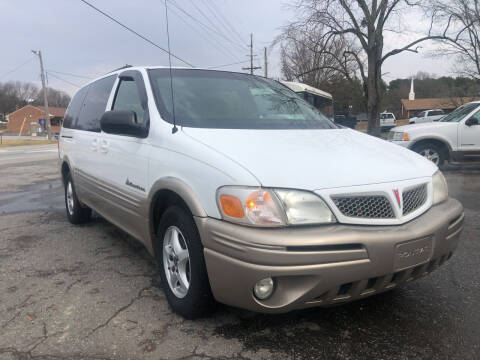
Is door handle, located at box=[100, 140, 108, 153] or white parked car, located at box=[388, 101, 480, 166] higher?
door handle, located at box=[100, 140, 108, 153]

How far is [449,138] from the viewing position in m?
9.07

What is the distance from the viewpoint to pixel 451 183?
25.8ft

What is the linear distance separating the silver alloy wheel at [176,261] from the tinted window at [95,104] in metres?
1.87

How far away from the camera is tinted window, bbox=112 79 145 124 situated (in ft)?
11.0

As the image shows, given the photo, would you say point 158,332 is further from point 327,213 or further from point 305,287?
point 327,213

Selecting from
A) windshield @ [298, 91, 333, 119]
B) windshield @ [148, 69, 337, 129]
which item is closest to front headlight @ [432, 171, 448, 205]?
windshield @ [148, 69, 337, 129]

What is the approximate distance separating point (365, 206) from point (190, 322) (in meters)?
1.31

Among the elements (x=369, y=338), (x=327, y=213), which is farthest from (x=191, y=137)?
(x=369, y=338)

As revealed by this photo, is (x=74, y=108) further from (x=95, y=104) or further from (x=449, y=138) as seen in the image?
(x=449, y=138)

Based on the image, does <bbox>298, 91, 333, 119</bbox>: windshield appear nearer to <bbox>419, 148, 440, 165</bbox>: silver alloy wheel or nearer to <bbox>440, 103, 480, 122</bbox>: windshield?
<bbox>440, 103, 480, 122</bbox>: windshield

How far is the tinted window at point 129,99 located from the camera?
336 centimetres

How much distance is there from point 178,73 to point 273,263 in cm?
214

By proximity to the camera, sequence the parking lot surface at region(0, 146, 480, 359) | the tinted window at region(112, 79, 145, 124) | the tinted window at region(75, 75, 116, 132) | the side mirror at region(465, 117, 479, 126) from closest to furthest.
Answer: the parking lot surface at region(0, 146, 480, 359), the tinted window at region(112, 79, 145, 124), the tinted window at region(75, 75, 116, 132), the side mirror at region(465, 117, 479, 126)

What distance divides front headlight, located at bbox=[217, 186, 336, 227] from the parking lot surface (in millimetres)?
748
